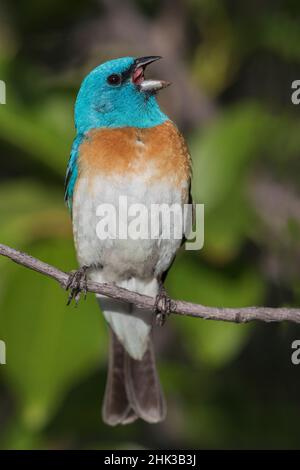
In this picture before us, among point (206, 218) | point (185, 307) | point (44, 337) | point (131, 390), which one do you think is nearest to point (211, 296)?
point (206, 218)

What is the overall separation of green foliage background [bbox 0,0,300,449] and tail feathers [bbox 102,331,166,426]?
8.2 inches

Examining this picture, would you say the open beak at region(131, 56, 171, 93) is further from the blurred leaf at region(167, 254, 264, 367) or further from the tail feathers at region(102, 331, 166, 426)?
the tail feathers at region(102, 331, 166, 426)

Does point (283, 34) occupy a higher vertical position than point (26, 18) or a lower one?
lower

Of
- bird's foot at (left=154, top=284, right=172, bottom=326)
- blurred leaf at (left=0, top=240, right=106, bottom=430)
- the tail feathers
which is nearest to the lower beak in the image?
blurred leaf at (left=0, top=240, right=106, bottom=430)

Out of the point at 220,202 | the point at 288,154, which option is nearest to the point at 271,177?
the point at 288,154

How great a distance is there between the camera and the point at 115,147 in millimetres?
4008

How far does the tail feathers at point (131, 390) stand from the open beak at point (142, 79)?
1230 mm

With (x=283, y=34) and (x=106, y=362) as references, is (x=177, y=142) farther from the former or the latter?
(x=106, y=362)

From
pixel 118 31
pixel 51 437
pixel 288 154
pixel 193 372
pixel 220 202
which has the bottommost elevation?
pixel 51 437

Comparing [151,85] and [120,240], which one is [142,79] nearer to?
[151,85]

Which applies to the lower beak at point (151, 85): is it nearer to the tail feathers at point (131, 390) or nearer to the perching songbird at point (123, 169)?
the perching songbird at point (123, 169)

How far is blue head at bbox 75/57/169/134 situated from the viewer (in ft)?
13.7

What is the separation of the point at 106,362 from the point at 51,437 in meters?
0.51

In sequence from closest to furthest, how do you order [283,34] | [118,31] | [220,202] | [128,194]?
1. [128,194]
2. [220,202]
3. [283,34]
4. [118,31]
